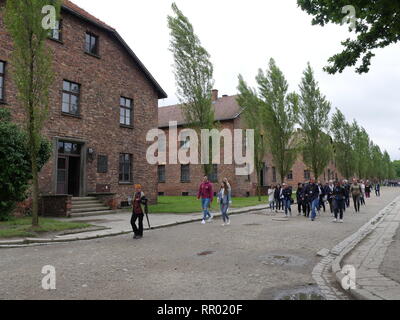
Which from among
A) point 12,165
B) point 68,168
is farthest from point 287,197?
point 12,165

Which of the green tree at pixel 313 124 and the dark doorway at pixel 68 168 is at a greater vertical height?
the green tree at pixel 313 124

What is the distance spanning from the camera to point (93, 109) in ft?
61.9

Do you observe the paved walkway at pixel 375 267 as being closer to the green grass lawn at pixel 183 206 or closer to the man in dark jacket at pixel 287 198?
the man in dark jacket at pixel 287 198

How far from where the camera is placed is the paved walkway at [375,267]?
4523 mm

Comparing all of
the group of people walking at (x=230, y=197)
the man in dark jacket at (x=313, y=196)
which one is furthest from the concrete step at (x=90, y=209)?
the man in dark jacket at (x=313, y=196)

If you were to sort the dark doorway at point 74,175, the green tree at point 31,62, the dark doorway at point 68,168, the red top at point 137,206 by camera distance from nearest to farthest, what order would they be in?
the red top at point 137,206 → the green tree at point 31,62 → the dark doorway at point 68,168 → the dark doorway at point 74,175

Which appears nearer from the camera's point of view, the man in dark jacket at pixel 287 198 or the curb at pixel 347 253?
the curb at pixel 347 253


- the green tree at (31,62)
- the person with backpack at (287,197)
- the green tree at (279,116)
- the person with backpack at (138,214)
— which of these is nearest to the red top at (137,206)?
the person with backpack at (138,214)

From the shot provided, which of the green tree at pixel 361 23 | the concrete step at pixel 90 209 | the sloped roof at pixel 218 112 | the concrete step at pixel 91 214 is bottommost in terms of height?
the concrete step at pixel 91 214

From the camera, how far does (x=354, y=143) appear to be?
4494 cm

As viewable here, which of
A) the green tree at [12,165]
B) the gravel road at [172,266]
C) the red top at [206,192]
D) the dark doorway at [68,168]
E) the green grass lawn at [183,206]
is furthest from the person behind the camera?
A: the green grass lawn at [183,206]

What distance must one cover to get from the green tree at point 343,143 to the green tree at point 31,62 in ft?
125

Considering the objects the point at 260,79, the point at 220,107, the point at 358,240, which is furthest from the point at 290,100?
the point at 358,240
